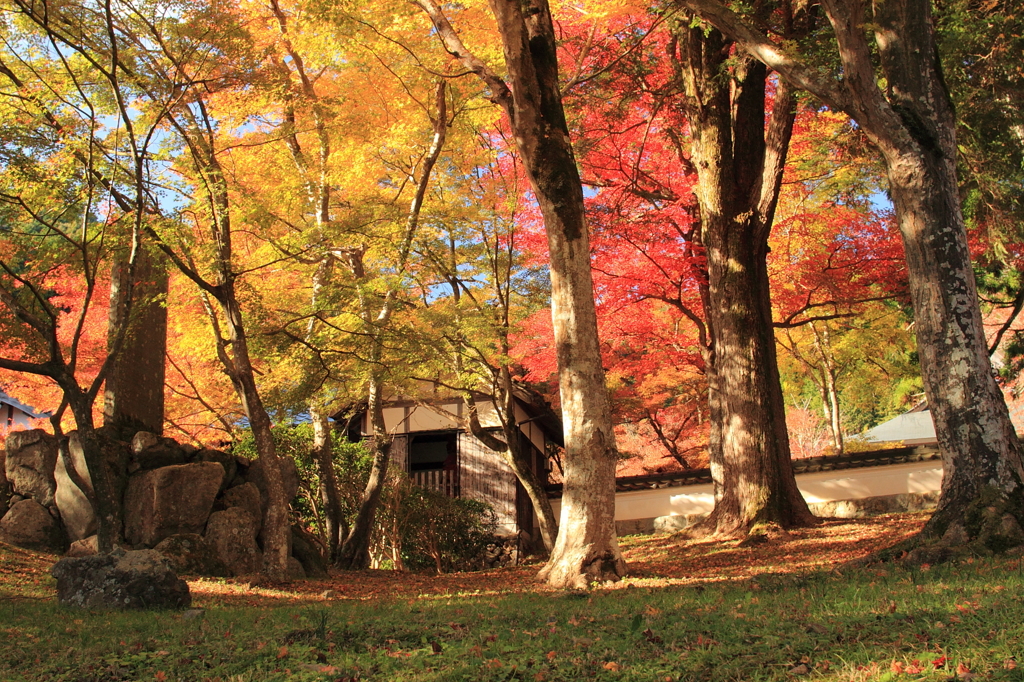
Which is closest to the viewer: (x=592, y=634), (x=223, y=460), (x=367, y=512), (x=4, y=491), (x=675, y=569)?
(x=592, y=634)

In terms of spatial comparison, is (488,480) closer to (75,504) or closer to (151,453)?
(151,453)

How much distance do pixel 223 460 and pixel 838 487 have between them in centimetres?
1150

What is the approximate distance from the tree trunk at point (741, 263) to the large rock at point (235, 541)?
5.97 metres

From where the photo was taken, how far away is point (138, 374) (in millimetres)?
10617

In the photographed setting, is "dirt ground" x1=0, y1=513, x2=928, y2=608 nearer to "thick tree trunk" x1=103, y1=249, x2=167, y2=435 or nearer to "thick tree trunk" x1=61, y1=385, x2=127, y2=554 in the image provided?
"thick tree trunk" x1=61, y1=385, x2=127, y2=554

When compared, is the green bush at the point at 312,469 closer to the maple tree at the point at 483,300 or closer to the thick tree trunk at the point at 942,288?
the maple tree at the point at 483,300

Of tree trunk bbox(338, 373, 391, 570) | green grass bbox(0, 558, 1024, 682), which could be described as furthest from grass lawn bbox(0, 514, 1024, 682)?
tree trunk bbox(338, 373, 391, 570)

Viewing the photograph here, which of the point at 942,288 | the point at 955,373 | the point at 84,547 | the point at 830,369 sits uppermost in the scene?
the point at 830,369

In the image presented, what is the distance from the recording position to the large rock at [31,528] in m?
9.00

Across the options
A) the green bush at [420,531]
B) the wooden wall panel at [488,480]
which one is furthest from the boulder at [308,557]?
the wooden wall panel at [488,480]

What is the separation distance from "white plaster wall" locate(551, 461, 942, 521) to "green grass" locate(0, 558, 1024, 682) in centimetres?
1051

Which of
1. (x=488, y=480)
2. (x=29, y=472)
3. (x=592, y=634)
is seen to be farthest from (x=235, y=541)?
(x=488, y=480)

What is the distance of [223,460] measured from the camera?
10.2 metres

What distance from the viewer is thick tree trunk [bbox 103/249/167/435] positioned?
396 inches
